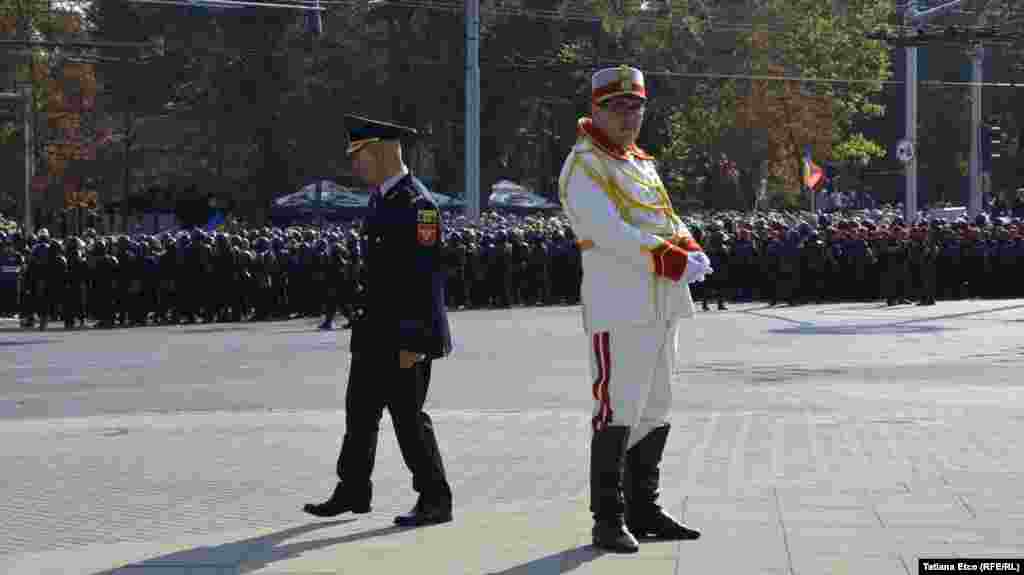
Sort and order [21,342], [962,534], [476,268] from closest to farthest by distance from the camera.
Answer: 1. [962,534]
2. [21,342]
3. [476,268]

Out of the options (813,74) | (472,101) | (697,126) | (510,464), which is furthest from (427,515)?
(697,126)

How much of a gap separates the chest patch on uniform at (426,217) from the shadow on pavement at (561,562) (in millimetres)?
1456

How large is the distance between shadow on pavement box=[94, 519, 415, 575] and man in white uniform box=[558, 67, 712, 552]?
1.07 metres

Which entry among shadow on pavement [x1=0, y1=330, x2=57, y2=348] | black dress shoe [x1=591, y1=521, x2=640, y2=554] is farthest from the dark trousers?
shadow on pavement [x1=0, y1=330, x2=57, y2=348]

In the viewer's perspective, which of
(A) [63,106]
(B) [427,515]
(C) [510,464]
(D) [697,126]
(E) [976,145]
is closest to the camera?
(B) [427,515]

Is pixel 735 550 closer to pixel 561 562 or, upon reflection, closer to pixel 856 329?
pixel 561 562

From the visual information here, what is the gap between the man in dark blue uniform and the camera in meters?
7.32

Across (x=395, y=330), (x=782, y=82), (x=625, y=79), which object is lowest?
(x=395, y=330)

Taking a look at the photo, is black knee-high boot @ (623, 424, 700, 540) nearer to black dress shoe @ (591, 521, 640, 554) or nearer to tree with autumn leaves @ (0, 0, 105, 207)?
black dress shoe @ (591, 521, 640, 554)

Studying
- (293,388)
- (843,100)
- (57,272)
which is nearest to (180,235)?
(57,272)

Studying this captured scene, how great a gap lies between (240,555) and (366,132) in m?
1.78

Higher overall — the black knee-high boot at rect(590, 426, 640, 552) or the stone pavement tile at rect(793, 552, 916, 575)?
the black knee-high boot at rect(590, 426, 640, 552)

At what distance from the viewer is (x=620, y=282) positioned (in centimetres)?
671

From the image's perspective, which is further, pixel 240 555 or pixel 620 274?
pixel 240 555
